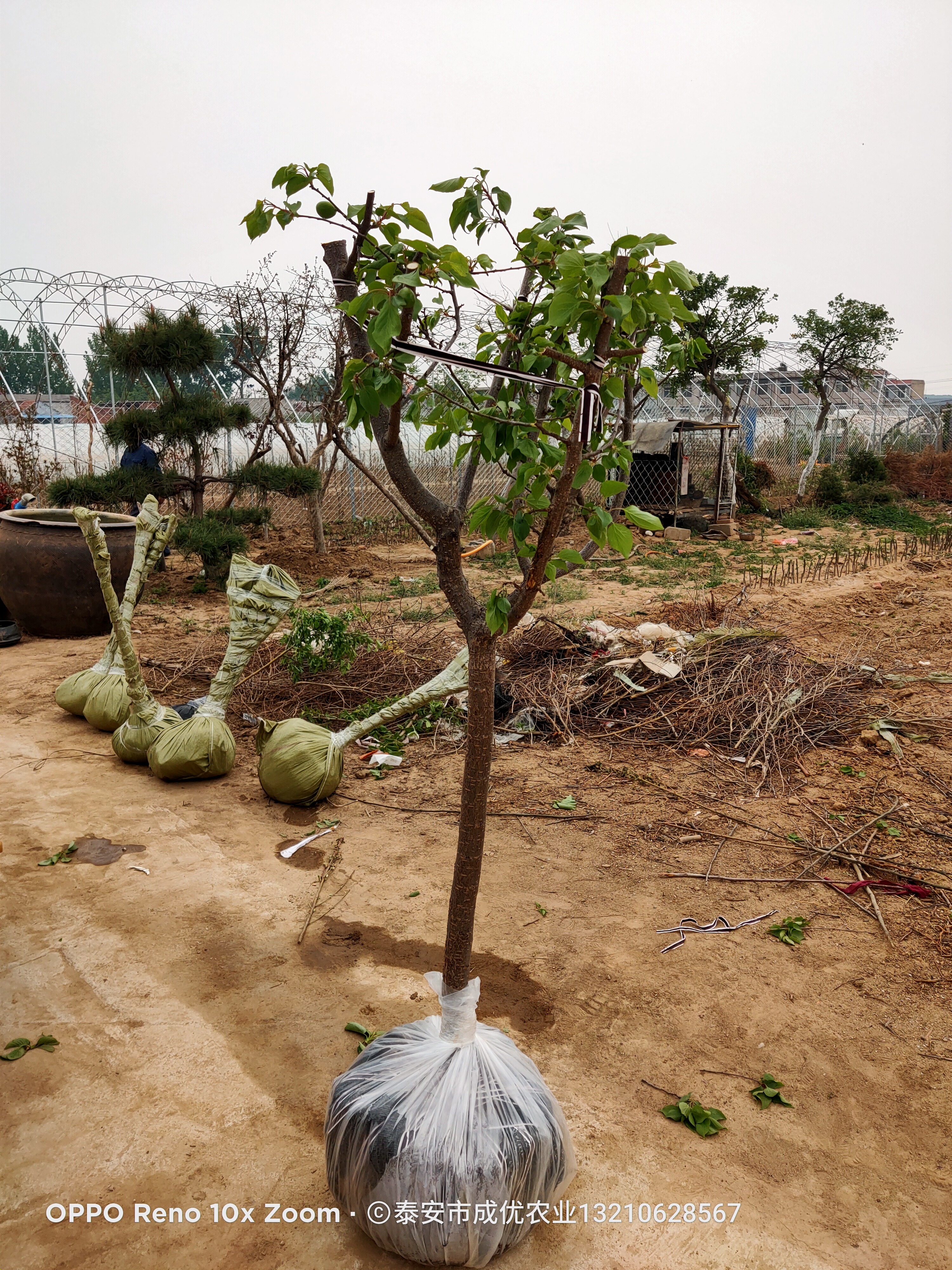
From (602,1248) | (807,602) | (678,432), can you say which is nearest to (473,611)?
(602,1248)

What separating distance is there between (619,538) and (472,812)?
2.32 ft

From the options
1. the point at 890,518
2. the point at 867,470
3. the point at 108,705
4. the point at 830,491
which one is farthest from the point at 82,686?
the point at 867,470

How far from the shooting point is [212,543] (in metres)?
8.12

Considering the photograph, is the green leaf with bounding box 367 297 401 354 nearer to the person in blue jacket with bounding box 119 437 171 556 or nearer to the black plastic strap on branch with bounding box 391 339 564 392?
the black plastic strap on branch with bounding box 391 339 564 392

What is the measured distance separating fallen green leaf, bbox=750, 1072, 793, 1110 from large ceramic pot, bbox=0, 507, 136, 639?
5304 mm

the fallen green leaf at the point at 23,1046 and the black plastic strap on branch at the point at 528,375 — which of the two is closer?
the black plastic strap on branch at the point at 528,375

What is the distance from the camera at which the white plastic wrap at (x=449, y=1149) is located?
4.94 ft

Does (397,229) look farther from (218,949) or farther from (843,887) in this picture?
(843,887)

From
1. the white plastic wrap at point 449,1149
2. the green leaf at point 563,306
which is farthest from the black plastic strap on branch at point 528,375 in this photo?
the white plastic wrap at point 449,1149

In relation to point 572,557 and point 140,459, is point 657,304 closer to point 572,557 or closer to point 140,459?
point 572,557

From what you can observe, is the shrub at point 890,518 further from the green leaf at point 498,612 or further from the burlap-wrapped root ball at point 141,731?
the green leaf at point 498,612

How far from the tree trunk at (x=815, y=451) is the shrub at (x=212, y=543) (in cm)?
1295

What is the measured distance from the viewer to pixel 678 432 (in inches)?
555

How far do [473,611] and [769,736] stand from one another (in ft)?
10.3
